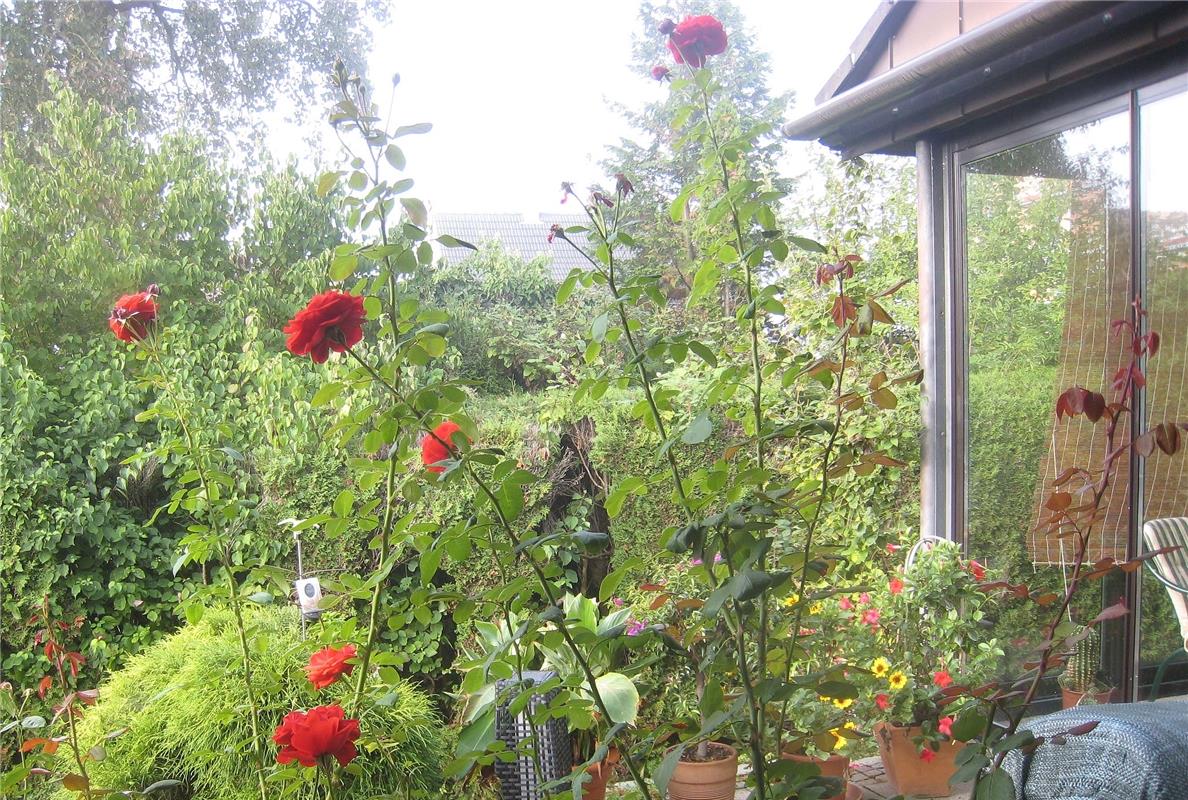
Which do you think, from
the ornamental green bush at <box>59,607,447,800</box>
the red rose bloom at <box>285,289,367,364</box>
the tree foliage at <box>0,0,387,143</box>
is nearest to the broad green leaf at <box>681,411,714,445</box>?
the red rose bloom at <box>285,289,367,364</box>

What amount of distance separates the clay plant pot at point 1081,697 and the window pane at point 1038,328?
→ 0.20 meters

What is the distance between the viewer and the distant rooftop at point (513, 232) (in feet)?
23.4

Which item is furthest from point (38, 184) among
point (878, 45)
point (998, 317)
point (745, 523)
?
point (745, 523)

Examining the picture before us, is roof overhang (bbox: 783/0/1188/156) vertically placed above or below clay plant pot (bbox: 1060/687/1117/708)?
above

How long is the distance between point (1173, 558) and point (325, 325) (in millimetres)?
2651

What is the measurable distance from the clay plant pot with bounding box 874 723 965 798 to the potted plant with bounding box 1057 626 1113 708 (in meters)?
0.50

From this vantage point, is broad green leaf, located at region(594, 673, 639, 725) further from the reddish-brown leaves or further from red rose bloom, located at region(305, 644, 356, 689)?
the reddish-brown leaves

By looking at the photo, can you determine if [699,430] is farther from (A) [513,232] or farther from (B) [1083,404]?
(A) [513,232]

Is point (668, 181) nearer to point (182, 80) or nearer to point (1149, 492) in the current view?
point (182, 80)

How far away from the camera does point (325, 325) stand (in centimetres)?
89

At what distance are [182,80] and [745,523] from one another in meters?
5.56

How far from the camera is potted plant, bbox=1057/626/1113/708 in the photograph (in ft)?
9.26

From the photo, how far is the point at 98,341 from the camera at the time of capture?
4133 millimetres

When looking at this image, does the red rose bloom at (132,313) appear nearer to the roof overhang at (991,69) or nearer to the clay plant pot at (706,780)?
the clay plant pot at (706,780)
